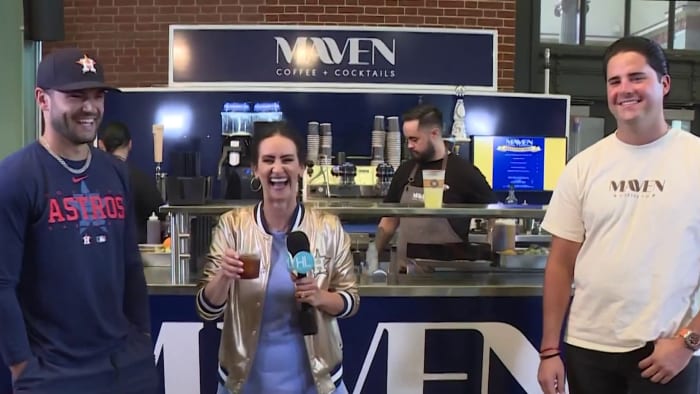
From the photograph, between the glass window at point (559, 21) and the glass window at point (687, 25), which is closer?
the glass window at point (559, 21)

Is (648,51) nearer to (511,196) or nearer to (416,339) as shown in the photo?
(416,339)

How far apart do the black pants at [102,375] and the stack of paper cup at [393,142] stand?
3778mm

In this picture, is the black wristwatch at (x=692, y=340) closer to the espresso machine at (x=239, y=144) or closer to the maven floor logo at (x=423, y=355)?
the maven floor logo at (x=423, y=355)

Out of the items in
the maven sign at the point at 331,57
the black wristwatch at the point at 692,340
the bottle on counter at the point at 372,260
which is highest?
the maven sign at the point at 331,57

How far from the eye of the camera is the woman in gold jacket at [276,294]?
1879 millimetres

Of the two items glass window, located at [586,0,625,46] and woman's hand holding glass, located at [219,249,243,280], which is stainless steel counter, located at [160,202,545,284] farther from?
glass window, located at [586,0,625,46]

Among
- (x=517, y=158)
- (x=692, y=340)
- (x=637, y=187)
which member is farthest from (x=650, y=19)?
(x=692, y=340)

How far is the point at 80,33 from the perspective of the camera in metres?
6.55

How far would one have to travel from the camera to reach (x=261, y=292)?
74.7 inches

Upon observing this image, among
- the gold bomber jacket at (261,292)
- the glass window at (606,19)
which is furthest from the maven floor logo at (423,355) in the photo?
the glass window at (606,19)

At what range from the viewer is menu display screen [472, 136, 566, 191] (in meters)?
5.83

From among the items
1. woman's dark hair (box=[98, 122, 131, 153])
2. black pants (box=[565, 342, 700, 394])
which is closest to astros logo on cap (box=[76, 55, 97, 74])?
black pants (box=[565, 342, 700, 394])

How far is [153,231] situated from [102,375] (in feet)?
7.01

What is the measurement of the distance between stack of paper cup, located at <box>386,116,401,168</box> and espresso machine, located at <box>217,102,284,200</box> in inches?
34.7
